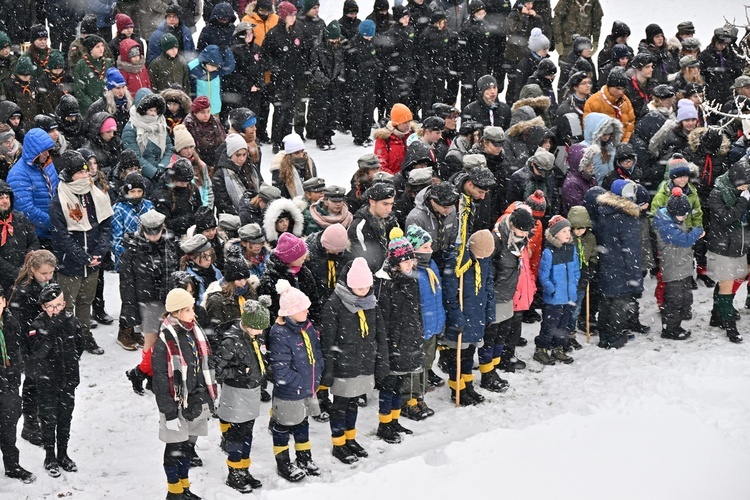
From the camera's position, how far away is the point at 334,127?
1767cm

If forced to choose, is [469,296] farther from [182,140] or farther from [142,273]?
[182,140]

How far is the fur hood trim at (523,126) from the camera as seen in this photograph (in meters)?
12.8

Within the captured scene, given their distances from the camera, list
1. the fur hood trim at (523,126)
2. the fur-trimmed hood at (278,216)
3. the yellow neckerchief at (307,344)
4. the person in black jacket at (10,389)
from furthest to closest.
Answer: the fur hood trim at (523,126) < the fur-trimmed hood at (278,216) < the yellow neckerchief at (307,344) < the person in black jacket at (10,389)

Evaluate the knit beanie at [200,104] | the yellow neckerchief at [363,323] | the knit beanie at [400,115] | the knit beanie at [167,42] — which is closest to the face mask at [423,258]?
the yellow neckerchief at [363,323]

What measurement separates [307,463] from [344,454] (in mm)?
393

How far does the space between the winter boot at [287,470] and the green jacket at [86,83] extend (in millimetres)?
7108

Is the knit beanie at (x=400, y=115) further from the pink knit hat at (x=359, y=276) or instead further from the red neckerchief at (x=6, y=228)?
the red neckerchief at (x=6, y=228)

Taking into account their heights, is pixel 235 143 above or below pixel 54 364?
above

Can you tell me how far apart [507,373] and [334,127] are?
24.4 ft

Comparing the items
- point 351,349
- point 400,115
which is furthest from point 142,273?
point 400,115

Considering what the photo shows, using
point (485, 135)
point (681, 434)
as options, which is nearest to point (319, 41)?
point (485, 135)

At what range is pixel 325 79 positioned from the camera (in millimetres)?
16438

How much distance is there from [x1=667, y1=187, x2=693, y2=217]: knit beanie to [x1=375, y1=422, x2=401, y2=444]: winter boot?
4384 mm

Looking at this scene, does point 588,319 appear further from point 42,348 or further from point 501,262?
point 42,348
